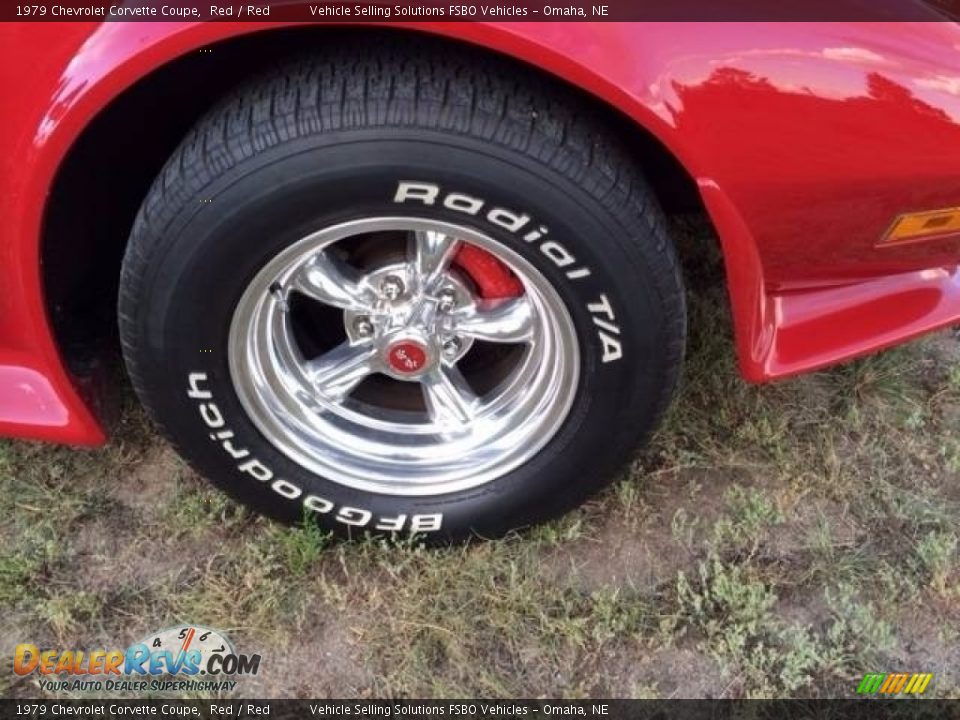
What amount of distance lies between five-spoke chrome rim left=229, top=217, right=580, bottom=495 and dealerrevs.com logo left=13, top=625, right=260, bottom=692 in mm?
427

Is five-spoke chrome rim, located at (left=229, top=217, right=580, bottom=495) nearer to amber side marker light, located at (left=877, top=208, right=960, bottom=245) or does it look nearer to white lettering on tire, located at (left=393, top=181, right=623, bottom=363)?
white lettering on tire, located at (left=393, top=181, right=623, bottom=363)

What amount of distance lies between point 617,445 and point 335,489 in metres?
0.61

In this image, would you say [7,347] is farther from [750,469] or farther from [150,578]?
[750,469]

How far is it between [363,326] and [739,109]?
36.7 inches

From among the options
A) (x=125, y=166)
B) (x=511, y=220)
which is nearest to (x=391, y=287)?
(x=511, y=220)

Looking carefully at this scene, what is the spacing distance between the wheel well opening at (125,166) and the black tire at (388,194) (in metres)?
0.08

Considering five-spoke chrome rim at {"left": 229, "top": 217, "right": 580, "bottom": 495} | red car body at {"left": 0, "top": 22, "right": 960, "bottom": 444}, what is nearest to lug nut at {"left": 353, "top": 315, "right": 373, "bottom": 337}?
five-spoke chrome rim at {"left": 229, "top": 217, "right": 580, "bottom": 495}

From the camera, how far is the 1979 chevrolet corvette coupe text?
1.64m

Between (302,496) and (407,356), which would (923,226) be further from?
(302,496)

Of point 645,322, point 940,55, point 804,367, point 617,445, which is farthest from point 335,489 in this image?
point 940,55

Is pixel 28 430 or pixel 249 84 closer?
pixel 249 84

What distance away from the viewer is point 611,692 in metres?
2.08

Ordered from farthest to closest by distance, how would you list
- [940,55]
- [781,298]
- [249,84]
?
[781,298] → [249,84] → [940,55]

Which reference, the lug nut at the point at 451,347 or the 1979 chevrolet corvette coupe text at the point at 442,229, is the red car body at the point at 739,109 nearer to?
the 1979 chevrolet corvette coupe text at the point at 442,229
